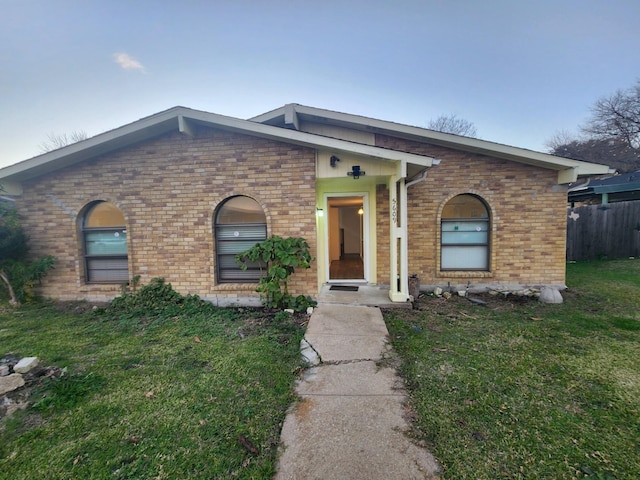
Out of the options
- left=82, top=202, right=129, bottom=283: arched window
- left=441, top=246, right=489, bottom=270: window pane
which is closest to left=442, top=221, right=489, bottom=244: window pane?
left=441, top=246, right=489, bottom=270: window pane

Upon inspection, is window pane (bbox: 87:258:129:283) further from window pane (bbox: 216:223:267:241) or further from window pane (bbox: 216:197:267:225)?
window pane (bbox: 216:197:267:225)

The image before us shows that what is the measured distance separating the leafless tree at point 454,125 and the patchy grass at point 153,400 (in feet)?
85.9

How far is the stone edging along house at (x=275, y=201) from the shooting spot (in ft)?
17.7

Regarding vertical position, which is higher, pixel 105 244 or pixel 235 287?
pixel 105 244

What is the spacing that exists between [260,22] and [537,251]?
1040 cm

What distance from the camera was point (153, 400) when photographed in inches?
104

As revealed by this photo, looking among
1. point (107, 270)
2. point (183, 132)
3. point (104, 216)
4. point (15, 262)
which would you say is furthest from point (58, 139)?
point (183, 132)

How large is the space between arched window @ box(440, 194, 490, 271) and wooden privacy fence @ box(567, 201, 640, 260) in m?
6.67

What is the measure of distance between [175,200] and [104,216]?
1.85 meters

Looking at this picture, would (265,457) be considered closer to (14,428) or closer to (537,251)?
(14,428)

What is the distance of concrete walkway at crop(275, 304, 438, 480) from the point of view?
180 cm

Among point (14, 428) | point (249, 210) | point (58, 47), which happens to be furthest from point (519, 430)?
point (58, 47)

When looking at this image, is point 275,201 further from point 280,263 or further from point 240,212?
point 280,263

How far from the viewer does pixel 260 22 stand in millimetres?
8703
